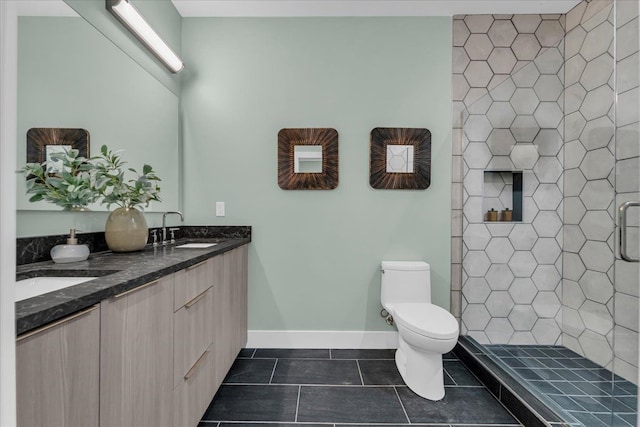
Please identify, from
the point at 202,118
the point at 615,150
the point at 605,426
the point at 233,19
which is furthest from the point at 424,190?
the point at 233,19

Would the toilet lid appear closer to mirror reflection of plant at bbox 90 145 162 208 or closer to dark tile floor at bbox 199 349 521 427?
dark tile floor at bbox 199 349 521 427

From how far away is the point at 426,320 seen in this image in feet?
5.86

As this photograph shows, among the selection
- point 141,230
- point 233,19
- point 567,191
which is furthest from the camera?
point 233,19

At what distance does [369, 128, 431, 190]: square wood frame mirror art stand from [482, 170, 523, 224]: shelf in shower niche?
448 mm

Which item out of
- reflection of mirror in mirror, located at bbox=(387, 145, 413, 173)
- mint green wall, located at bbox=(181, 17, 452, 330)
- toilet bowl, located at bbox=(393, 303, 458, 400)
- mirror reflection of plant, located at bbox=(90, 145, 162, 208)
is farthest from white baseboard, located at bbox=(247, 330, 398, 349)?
mirror reflection of plant, located at bbox=(90, 145, 162, 208)

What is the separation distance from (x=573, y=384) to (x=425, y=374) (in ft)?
2.64

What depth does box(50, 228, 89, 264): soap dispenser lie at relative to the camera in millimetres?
1226

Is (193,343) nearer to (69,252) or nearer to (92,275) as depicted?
(92,275)

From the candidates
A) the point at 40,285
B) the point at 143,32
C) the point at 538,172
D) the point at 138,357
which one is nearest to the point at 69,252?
the point at 40,285

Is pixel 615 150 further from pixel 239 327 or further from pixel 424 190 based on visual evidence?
pixel 239 327

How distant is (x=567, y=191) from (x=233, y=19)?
2630mm

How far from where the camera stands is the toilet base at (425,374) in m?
1.76

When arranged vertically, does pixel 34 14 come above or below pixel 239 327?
above

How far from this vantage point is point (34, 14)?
3.97 ft
